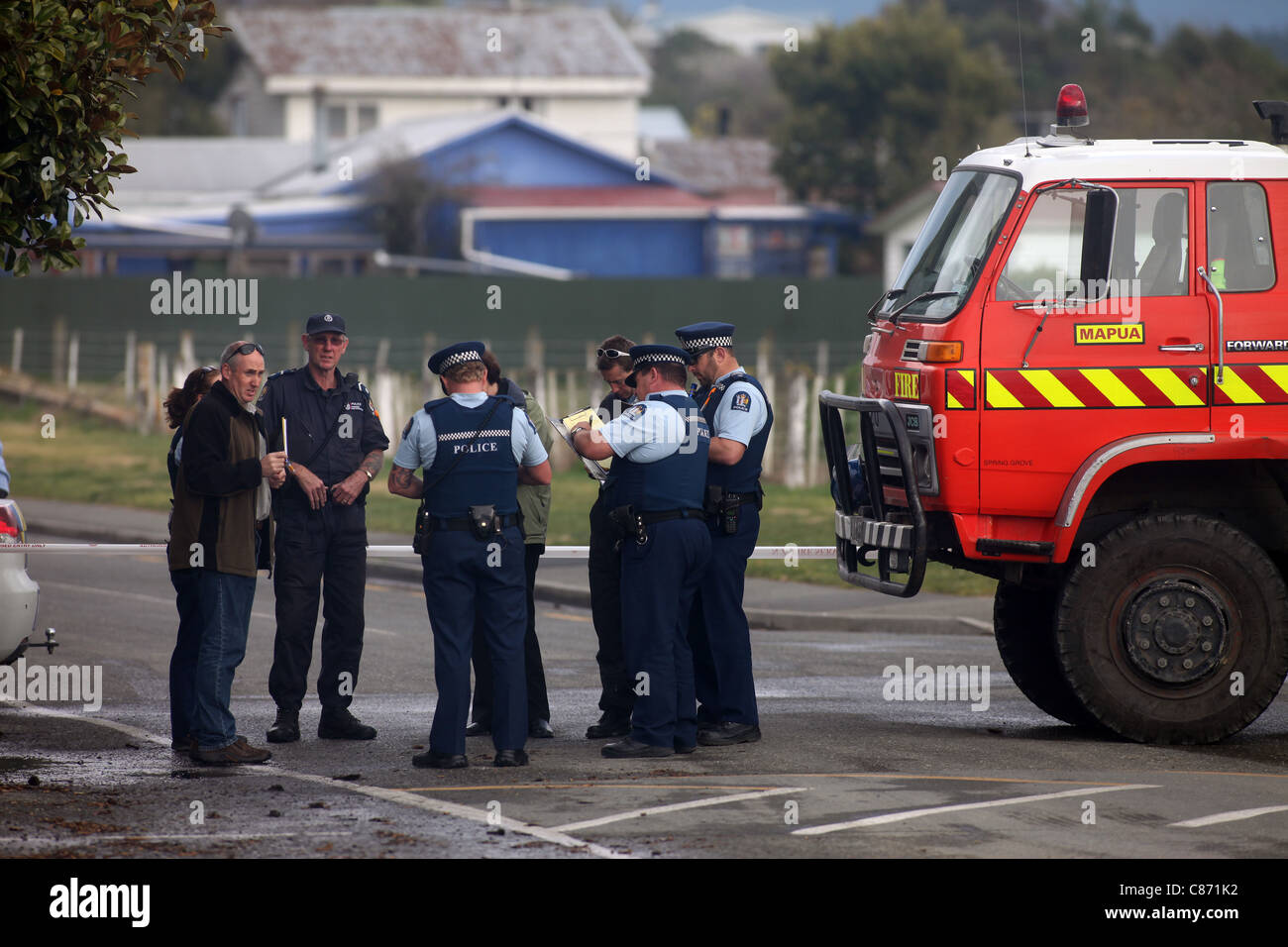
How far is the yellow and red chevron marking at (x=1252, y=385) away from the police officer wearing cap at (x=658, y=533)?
2600 millimetres

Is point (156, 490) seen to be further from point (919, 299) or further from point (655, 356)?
point (919, 299)

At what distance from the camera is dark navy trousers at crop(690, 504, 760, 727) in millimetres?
9672

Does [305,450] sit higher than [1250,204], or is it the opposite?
Answer: [1250,204]

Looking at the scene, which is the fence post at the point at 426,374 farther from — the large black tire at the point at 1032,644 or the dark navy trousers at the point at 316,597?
the large black tire at the point at 1032,644

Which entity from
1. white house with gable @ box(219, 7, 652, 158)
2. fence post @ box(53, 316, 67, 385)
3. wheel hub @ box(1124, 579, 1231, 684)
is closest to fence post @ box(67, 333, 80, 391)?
fence post @ box(53, 316, 67, 385)

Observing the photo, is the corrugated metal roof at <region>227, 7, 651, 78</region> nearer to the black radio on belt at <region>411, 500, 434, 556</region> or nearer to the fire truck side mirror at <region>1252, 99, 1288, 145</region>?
the fire truck side mirror at <region>1252, 99, 1288, 145</region>

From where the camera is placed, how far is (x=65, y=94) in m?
8.25

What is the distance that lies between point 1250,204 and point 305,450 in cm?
505

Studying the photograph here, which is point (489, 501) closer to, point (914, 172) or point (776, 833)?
point (776, 833)

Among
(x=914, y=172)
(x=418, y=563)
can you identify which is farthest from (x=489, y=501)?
(x=914, y=172)

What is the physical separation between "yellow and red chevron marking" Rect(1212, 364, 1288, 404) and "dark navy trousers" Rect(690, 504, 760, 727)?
244 cm

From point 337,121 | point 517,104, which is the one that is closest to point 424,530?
point 517,104

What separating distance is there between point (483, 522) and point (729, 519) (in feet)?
4.49
